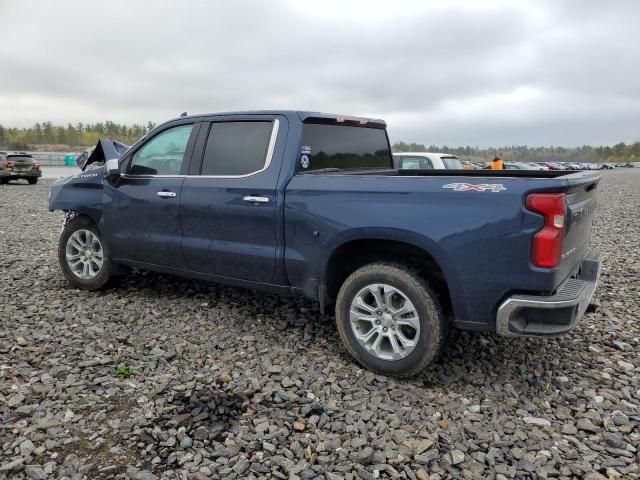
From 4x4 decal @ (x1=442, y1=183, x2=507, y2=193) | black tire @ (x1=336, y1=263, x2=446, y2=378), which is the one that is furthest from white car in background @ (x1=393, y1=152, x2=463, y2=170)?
4x4 decal @ (x1=442, y1=183, x2=507, y2=193)

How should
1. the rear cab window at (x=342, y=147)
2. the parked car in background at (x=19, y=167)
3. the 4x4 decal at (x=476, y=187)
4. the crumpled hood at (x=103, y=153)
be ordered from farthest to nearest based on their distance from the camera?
the parked car in background at (x=19, y=167), the crumpled hood at (x=103, y=153), the rear cab window at (x=342, y=147), the 4x4 decal at (x=476, y=187)

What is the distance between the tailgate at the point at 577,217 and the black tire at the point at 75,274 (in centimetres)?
430

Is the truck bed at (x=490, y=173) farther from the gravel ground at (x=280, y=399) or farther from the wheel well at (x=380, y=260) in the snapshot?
the gravel ground at (x=280, y=399)

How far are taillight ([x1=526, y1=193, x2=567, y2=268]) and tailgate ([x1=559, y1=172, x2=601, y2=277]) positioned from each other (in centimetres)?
13

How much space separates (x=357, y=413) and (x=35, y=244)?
7.37m

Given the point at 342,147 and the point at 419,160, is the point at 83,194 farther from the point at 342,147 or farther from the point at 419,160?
the point at 419,160

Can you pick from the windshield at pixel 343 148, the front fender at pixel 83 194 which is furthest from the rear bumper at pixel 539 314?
the front fender at pixel 83 194

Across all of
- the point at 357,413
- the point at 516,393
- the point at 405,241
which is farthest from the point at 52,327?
the point at 516,393

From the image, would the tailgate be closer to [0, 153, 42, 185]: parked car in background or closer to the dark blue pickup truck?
the dark blue pickup truck

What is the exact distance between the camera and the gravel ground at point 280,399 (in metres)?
2.81

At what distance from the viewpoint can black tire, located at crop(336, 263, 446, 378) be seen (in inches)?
138

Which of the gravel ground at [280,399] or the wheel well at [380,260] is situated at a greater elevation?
the wheel well at [380,260]

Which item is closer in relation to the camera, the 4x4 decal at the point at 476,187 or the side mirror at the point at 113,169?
the 4x4 decal at the point at 476,187

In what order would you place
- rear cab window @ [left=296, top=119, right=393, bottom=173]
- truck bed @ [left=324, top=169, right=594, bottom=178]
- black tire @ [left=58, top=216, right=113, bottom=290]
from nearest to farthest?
truck bed @ [left=324, top=169, right=594, bottom=178]
rear cab window @ [left=296, top=119, right=393, bottom=173]
black tire @ [left=58, top=216, right=113, bottom=290]
